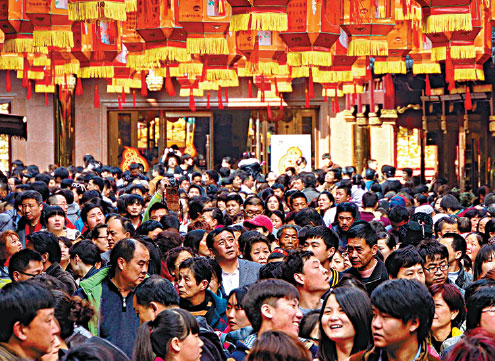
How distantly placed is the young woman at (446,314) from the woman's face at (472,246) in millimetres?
2942

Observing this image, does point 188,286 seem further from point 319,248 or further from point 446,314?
point 446,314

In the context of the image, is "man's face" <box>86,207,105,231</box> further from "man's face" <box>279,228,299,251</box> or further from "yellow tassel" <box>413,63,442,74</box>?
"yellow tassel" <box>413,63,442,74</box>

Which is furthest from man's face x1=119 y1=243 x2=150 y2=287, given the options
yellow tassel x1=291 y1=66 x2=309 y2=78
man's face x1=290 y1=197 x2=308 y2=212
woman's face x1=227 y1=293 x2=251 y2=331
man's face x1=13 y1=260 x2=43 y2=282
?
yellow tassel x1=291 y1=66 x2=309 y2=78

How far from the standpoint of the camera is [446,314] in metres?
5.90

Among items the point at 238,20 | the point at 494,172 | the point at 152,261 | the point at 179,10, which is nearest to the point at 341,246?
the point at 152,261

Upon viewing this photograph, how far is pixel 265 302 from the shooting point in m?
5.05

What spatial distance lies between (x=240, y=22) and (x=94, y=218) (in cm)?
312

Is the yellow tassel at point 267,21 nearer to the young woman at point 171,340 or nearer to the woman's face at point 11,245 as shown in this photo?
the woman's face at point 11,245

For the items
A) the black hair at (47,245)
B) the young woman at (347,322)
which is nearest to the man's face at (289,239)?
the black hair at (47,245)

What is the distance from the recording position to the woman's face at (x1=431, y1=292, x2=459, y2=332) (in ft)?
19.2

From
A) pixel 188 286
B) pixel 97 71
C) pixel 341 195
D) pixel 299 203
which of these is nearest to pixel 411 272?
pixel 188 286

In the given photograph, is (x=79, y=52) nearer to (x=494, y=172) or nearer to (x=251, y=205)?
(x=251, y=205)

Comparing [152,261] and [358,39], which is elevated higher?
[358,39]

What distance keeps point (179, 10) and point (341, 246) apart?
175 inches
